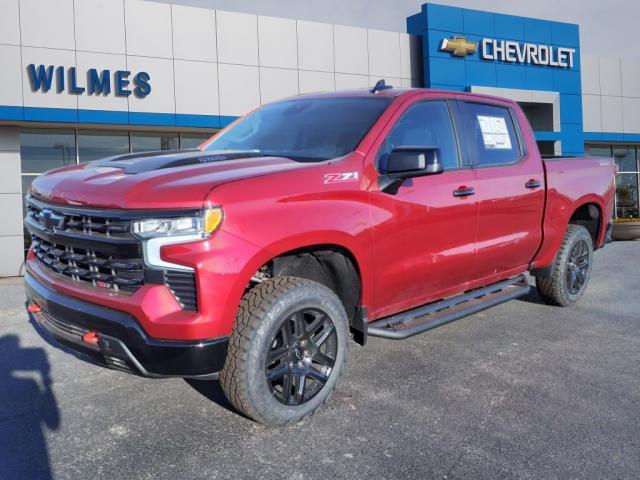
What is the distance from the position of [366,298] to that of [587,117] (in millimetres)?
22038

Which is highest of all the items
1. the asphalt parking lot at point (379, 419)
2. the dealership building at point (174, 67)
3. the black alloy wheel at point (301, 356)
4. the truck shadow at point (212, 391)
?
the dealership building at point (174, 67)

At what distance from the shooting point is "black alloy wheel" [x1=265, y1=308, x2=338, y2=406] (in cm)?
328

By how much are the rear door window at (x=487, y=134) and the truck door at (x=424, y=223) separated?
19cm

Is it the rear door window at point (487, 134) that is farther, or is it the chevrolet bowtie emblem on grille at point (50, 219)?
the rear door window at point (487, 134)

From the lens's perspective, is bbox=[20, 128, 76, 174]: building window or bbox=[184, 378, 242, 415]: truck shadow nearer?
bbox=[184, 378, 242, 415]: truck shadow

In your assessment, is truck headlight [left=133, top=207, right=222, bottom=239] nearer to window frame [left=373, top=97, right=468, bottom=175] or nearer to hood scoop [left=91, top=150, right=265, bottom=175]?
hood scoop [left=91, top=150, right=265, bottom=175]

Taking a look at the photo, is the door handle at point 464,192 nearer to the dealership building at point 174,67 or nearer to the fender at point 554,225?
the fender at point 554,225

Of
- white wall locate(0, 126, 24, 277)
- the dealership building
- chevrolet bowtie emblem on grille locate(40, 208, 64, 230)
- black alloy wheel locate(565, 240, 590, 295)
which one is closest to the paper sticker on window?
black alloy wheel locate(565, 240, 590, 295)

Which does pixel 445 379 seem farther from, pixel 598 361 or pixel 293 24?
pixel 293 24

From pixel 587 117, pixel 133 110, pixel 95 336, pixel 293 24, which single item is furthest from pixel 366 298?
pixel 587 117

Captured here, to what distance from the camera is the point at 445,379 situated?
412cm

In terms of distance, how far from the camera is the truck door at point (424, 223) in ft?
12.4

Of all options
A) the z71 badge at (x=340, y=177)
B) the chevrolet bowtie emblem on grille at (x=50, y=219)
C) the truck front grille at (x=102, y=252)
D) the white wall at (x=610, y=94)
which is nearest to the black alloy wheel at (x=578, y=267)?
the z71 badge at (x=340, y=177)

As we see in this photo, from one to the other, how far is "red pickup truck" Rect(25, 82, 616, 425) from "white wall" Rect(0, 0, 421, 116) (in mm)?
9804
